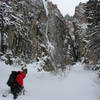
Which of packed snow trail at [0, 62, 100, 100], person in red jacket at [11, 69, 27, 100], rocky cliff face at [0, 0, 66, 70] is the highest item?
rocky cliff face at [0, 0, 66, 70]

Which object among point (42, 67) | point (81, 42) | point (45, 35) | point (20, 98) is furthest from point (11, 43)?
point (81, 42)

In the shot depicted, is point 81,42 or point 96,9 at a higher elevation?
point 96,9

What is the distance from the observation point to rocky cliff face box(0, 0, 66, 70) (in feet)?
61.7

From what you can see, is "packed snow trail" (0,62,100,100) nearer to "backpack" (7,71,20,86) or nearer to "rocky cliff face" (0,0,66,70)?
"backpack" (7,71,20,86)

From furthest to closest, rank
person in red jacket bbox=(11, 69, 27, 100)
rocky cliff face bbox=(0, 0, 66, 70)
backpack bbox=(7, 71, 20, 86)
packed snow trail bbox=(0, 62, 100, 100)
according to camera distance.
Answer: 1. rocky cliff face bbox=(0, 0, 66, 70)
2. packed snow trail bbox=(0, 62, 100, 100)
3. backpack bbox=(7, 71, 20, 86)
4. person in red jacket bbox=(11, 69, 27, 100)

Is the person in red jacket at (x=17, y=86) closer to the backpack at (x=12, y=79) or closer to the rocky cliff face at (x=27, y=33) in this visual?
the backpack at (x=12, y=79)

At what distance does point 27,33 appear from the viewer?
22125 millimetres

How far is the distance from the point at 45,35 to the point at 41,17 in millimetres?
3100

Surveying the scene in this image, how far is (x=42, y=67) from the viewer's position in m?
21.2

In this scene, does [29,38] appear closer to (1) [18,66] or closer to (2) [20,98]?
(1) [18,66]

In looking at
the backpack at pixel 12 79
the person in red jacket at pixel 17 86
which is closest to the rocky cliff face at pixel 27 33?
the backpack at pixel 12 79

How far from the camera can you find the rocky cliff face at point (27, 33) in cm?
1880

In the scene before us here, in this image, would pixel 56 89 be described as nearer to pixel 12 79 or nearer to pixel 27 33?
pixel 12 79

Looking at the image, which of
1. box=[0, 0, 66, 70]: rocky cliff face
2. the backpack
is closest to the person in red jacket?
the backpack
